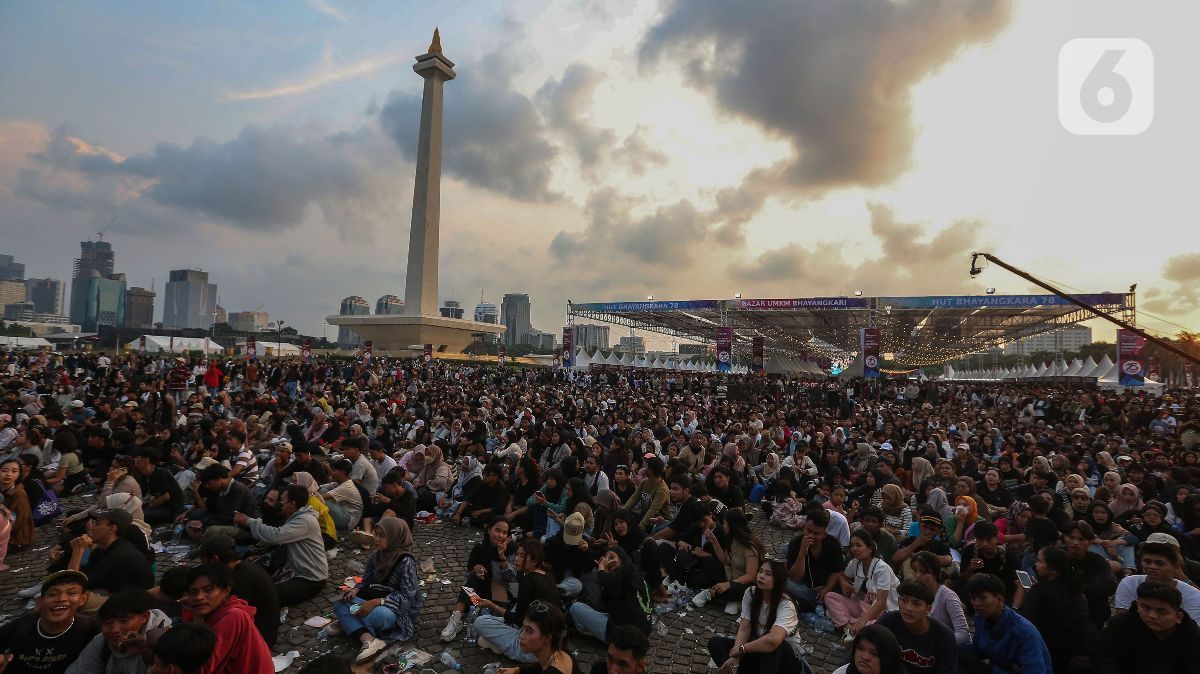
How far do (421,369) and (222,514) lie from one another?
28.9 meters

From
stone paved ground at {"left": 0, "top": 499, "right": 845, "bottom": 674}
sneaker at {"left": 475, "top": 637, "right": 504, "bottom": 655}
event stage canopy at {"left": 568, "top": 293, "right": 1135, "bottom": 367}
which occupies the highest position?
event stage canopy at {"left": 568, "top": 293, "right": 1135, "bottom": 367}

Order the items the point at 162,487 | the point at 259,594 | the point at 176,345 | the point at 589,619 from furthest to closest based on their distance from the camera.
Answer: the point at 176,345 → the point at 162,487 → the point at 589,619 → the point at 259,594

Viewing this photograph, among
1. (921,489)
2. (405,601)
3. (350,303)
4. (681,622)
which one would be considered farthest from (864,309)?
(350,303)

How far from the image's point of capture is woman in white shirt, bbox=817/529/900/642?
4.79m

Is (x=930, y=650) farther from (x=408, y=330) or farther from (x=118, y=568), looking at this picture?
(x=408, y=330)

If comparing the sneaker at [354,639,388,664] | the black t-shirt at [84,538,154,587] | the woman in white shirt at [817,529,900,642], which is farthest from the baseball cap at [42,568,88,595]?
the woman in white shirt at [817,529,900,642]

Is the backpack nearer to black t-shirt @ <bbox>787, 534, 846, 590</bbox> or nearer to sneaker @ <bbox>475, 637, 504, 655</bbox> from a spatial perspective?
sneaker @ <bbox>475, 637, 504, 655</bbox>

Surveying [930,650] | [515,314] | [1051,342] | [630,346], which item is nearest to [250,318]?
[515,314]

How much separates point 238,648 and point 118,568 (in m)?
2.29

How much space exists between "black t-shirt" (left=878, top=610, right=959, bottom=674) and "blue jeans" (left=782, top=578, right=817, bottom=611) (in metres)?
2.01

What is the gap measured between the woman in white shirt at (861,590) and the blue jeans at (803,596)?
99 mm

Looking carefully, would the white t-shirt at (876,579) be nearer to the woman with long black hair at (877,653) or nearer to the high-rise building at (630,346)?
the woman with long black hair at (877,653)

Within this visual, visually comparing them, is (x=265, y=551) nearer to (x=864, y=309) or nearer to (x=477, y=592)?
(x=477, y=592)

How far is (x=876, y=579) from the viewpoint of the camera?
4.86 meters
